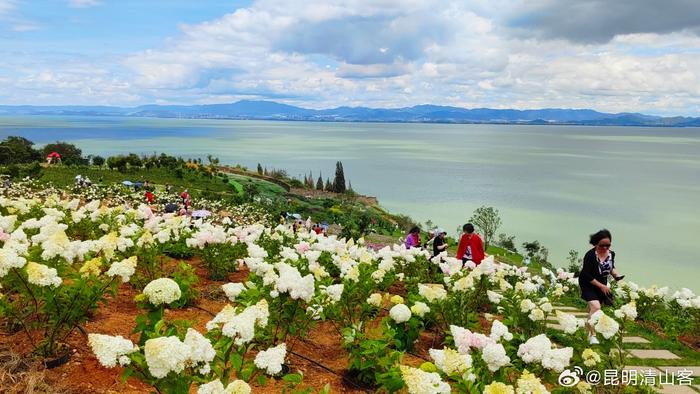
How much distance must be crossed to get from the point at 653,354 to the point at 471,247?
282 cm

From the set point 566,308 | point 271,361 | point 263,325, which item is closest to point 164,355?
point 271,361

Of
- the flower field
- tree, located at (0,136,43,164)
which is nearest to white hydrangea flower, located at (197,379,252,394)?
the flower field

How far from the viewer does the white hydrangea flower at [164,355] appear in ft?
7.42

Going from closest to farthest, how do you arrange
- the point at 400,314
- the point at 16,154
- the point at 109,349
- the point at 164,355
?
the point at 164,355, the point at 109,349, the point at 400,314, the point at 16,154

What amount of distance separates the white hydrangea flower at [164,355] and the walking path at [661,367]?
4.26 metres

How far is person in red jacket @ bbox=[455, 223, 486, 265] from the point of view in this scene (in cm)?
788

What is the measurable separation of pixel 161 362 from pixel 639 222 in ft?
147

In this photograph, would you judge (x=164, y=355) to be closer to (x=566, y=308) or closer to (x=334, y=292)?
(x=334, y=292)

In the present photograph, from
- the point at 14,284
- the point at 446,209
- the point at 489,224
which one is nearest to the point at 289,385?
the point at 14,284

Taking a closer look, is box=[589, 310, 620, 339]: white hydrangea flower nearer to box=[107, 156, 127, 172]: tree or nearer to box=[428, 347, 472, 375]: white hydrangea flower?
box=[428, 347, 472, 375]: white hydrangea flower

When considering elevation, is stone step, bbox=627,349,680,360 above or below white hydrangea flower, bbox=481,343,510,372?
below

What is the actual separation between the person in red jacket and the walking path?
1.46m

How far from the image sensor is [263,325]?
298 cm

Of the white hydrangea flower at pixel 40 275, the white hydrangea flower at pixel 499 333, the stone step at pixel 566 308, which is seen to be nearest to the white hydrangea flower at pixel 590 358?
the white hydrangea flower at pixel 499 333
